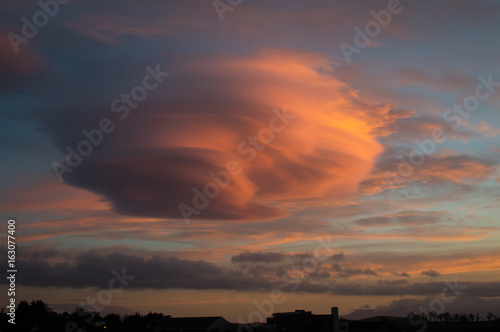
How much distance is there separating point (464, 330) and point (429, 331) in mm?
10972

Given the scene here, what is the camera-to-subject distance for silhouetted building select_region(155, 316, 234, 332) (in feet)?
473

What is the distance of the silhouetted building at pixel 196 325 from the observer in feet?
473

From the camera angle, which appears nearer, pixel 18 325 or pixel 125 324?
pixel 18 325

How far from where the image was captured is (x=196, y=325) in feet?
476

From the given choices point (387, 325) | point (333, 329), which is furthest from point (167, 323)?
point (387, 325)

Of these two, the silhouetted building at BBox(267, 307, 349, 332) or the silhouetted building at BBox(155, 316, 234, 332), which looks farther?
the silhouetted building at BBox(155, 316, 234, 332)

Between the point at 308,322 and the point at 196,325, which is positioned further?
the point at 196,325

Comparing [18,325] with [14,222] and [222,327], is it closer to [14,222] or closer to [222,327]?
[222,327]

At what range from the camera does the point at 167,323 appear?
150375mm

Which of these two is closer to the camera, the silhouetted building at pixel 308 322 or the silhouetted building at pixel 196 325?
the silhouetted building at pixel 308 322

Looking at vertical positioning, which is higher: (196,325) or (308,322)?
(308,322)

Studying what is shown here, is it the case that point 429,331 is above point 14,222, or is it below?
below

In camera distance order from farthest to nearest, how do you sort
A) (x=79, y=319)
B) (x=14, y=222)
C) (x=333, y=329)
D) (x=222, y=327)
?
1. (x=79, y=319)
2. (x=222, y=327)
3. (x=333, y=329)
4. (x=14, y=222)

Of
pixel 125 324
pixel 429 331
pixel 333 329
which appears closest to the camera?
pixel 333 329
